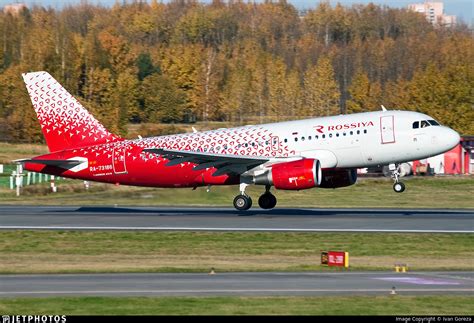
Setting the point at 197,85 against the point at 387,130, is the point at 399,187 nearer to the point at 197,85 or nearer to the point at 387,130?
the point at 387,130

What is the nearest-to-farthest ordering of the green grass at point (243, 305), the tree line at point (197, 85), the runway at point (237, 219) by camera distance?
the green grass at point (243, 305)
the runway at point (237, 219)
the tree line at point (197, 85)

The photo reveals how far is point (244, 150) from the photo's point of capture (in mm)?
46594

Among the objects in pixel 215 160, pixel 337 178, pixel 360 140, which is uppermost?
pixel 360 140

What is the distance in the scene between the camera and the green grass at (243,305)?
20.9 m

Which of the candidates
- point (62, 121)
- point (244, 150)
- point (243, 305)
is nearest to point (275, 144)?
point (244, 150)

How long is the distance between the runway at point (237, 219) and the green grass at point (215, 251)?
7.40ft

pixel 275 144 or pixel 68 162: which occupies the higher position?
pixel 275 144

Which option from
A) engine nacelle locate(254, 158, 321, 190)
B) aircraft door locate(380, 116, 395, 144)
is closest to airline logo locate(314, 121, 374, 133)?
aircraft door locate(380, 116, 395, 144)

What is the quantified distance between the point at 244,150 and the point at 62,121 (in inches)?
380

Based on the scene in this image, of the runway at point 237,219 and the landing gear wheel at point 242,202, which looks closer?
the runway at point 237,219

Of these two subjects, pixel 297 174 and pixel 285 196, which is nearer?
pixel 297 174

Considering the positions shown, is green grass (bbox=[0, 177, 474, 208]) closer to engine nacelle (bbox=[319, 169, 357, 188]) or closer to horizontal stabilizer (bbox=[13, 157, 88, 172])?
horizontal stabilizer (bbox=[13, 157, 88, 172])

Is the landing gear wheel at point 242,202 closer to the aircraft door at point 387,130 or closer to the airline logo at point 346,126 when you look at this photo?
the airline logo at point 346,126

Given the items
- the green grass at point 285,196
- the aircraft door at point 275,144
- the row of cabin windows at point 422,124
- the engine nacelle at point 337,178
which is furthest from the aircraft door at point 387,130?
the green grass at point 285,196
